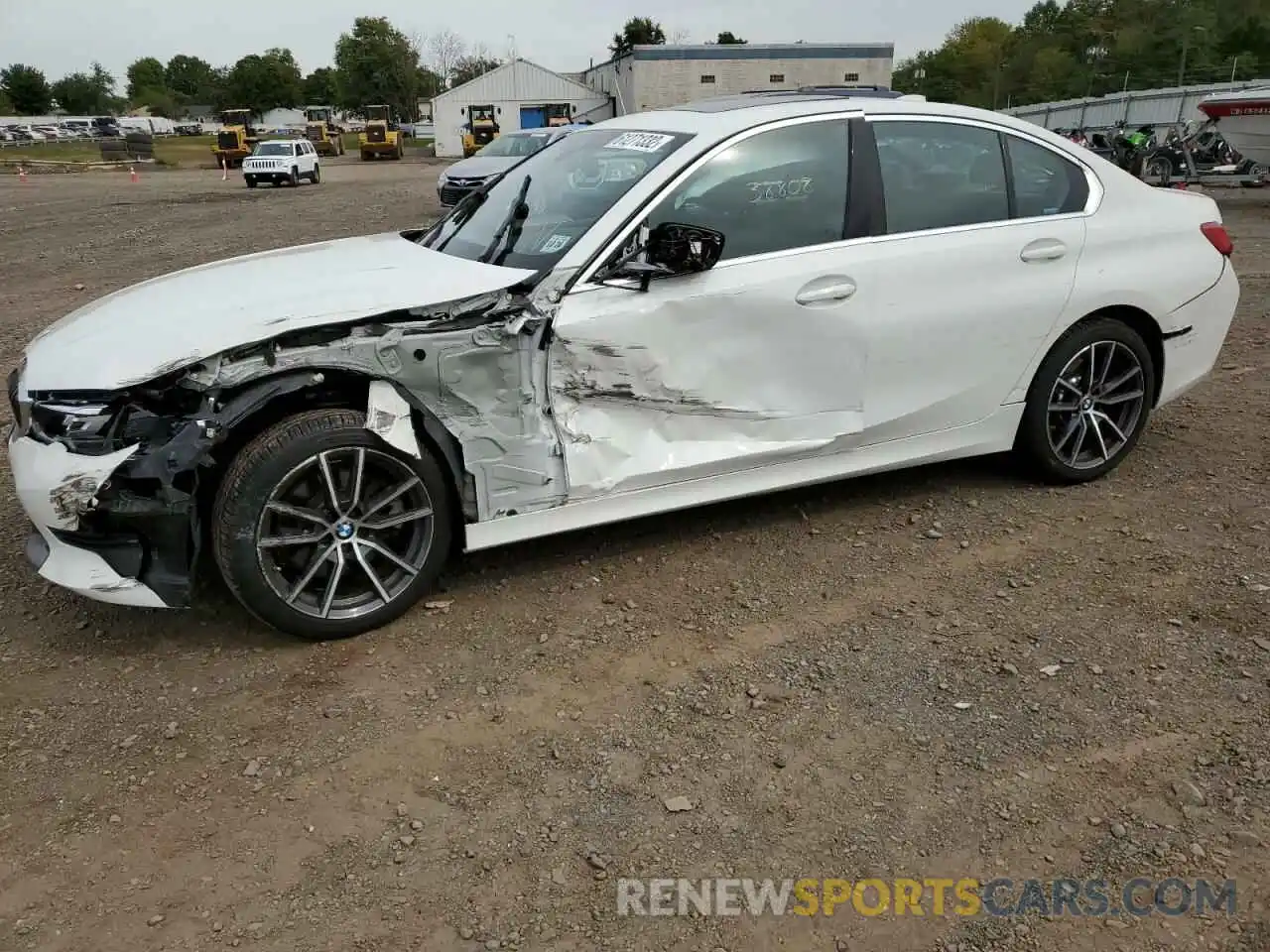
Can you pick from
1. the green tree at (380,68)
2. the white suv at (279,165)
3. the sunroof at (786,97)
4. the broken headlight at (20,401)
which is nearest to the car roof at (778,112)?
the sunroof at (786,97)

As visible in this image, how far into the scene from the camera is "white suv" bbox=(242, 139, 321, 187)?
29734 millimetres

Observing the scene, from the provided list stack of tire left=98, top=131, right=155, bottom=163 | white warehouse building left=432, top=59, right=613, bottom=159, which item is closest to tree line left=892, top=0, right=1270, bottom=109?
white warehouse building left=432, top=59, right=613, bottom=159

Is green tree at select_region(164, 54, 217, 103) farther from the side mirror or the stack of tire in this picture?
the side mirror

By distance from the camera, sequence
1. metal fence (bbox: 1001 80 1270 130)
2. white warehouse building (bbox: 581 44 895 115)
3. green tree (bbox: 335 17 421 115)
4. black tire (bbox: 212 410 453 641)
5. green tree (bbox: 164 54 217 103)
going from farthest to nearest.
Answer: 1. green tree (bbox: 164 54 217 103)
2. green tree (bbox: 335 17 421 115)
3. white warehouse building (bbox: 581 44 895 115)
4. metal fence (bbox: 1001 80 1270 130)
5. black tire (bbox: 212 410 453 641)

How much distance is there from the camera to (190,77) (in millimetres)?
145125

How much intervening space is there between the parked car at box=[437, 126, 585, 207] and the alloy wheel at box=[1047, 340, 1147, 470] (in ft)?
44.1

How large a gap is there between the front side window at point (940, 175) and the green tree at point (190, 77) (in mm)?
159596

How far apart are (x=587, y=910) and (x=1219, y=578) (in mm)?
2951

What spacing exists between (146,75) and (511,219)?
16856cm

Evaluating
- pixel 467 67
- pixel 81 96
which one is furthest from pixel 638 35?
pixel 81 96

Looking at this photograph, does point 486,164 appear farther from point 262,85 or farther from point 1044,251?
point 262,85

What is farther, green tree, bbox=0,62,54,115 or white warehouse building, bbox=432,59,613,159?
green tree, bbox=0,62,54,115

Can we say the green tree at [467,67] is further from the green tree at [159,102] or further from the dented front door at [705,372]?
the dented front door at [705,372]

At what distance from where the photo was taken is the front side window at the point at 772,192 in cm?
371
